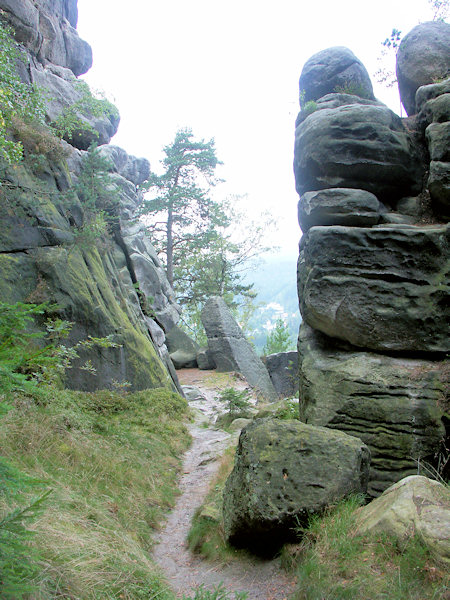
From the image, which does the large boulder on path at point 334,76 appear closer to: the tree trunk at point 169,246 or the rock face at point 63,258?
the rock face at point 63,258

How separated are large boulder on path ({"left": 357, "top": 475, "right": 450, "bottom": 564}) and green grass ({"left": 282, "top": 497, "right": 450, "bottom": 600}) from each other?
0.08 metres

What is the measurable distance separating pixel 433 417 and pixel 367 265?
2969 millimetres

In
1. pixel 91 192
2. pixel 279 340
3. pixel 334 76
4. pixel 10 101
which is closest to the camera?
pixel 10 101

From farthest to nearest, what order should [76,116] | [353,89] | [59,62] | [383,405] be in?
[59,62] < [76,116] < [353,89] < [383,405]

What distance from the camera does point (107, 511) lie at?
5.10m

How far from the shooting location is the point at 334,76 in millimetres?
11297

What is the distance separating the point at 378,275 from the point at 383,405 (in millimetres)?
2465

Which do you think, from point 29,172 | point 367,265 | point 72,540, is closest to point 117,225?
point 29,172

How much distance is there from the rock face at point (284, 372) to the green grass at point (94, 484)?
10.0 meters

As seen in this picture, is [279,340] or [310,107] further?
[279,340]

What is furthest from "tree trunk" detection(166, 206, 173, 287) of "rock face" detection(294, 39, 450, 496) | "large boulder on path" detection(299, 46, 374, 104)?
"rock face" detection(294, 39, 450, 496)

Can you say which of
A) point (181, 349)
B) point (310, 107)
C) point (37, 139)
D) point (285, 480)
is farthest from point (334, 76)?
point (181, 349)

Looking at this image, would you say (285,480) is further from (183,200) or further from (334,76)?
(183,200)

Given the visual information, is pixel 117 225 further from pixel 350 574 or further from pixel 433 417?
pixel 350 574
